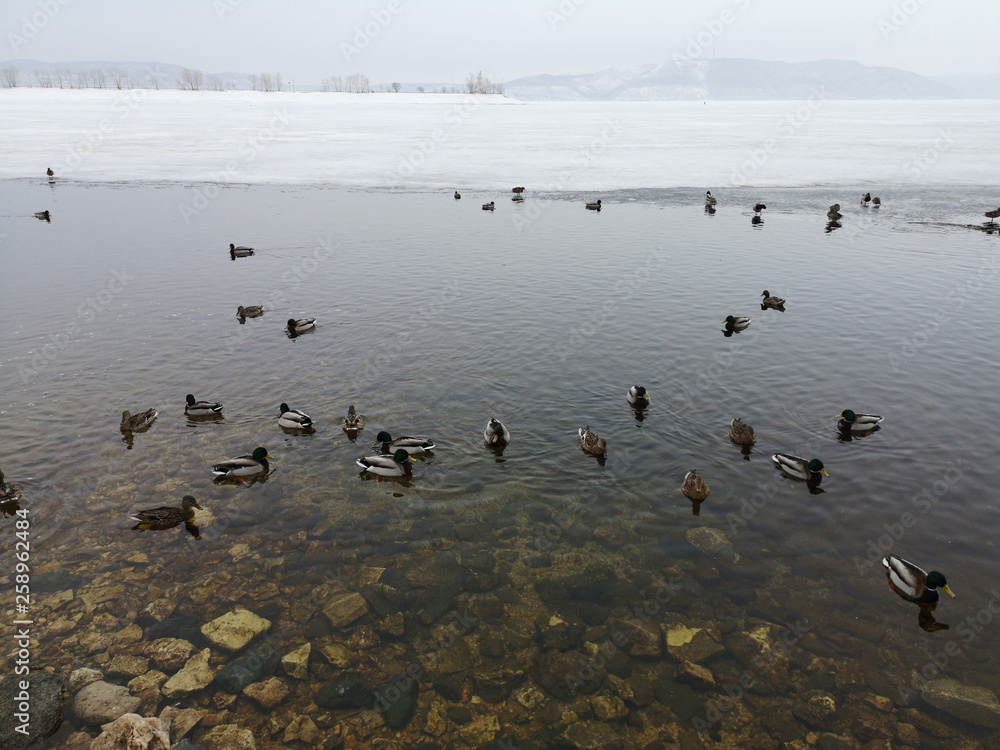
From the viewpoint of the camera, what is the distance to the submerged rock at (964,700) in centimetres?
744

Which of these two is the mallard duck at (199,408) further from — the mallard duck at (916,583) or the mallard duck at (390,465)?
the mallard duck at (916,583)

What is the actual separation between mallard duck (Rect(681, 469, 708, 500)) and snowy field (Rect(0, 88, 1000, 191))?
3742 centimetres

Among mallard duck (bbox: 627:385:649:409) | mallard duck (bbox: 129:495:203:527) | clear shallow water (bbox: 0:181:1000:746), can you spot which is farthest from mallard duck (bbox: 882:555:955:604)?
mallard duck (bbox: 129:495:203:527)

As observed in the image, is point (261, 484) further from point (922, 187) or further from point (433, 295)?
point (922, 187)

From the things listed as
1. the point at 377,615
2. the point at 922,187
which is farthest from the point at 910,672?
the point at 922,187

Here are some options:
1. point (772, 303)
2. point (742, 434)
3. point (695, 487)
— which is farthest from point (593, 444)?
point (772, 303)

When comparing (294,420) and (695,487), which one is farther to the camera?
(294,420)

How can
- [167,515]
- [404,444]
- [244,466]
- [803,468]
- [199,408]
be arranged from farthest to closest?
[199,408], [404,444], [244,466], [803,468], [167,515]

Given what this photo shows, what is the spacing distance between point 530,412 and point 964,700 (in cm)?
933

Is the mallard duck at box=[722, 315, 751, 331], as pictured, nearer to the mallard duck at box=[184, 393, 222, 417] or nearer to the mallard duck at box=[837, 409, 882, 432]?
the mallard duck at box=[837, 409, 882, 432]

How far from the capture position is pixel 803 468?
38.7ft

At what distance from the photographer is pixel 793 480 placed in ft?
39.1

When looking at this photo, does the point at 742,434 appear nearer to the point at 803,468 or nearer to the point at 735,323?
the point at 803,468

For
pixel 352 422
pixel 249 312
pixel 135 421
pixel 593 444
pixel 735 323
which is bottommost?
pixel 593 444
